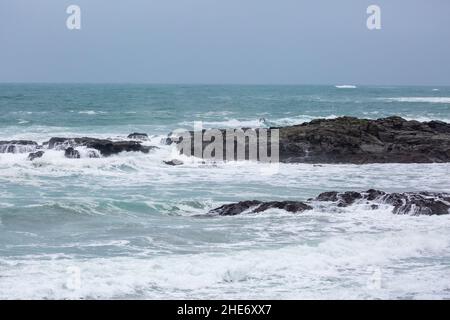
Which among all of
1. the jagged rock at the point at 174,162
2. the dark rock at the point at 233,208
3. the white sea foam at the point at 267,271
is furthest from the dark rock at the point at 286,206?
the jagged rock at the point at 174,162

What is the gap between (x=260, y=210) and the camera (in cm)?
1480

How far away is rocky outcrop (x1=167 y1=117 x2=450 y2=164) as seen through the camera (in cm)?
2434

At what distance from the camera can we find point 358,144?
25.3 metres

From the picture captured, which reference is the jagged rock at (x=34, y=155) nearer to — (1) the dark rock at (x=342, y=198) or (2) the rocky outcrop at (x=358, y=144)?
(2) the rocky outcrop at (x=358, y=144)

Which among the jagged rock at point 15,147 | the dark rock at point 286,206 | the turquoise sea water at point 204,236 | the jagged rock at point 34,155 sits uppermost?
the jagged rock at point 15,147

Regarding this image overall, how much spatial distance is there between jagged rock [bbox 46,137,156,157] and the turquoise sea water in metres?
1.82

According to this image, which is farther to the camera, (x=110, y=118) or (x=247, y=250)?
(x=110, y=118)

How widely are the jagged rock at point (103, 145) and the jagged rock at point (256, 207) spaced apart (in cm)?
1140

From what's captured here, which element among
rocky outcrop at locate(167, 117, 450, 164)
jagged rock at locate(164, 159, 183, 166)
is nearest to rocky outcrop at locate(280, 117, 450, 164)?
→ rocky outcrop at locate(167, 117, 450, 164)

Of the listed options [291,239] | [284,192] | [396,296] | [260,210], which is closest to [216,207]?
[260,210]

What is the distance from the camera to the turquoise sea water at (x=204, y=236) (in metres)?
9.35

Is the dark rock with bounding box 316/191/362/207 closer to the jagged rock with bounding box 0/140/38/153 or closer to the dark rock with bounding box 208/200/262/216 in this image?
the dark rock with bounding box 208/200/262/216

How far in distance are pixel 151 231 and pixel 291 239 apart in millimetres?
2599
